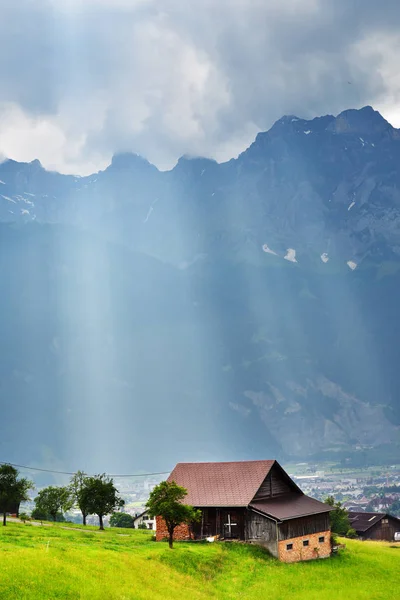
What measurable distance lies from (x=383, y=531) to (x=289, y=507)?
48210mm

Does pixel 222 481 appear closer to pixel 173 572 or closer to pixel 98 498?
pixel 98 498

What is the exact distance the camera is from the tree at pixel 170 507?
48.1 metres

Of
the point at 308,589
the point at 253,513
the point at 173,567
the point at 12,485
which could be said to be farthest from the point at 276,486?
the point at 12,485

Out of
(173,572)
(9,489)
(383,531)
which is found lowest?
(383,531)

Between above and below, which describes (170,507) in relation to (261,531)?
above

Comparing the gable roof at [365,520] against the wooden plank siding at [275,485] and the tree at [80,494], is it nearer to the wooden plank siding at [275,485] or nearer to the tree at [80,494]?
the wooden plank siding at [275,485]

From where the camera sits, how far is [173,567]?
41500mm

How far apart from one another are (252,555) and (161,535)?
35.9 ft

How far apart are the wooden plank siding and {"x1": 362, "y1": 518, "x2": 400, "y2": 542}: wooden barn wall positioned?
38.7 m

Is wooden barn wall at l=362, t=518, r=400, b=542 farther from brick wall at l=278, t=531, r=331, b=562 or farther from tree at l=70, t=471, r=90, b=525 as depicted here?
tree at l=70, t=471, r=90, b=525

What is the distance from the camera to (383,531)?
9500 cm

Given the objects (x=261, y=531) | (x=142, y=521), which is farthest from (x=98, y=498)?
(x=142, y=521)

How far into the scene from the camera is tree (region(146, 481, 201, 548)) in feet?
158

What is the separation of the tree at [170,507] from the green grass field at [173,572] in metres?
2.17
